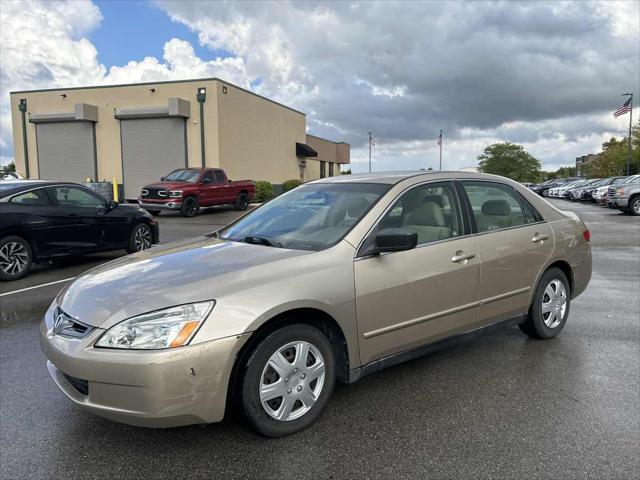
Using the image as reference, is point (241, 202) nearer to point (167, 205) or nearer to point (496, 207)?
point (167, 205)

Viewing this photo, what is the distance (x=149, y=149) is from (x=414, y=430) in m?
26.6

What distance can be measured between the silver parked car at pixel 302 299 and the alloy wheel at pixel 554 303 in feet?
0.05

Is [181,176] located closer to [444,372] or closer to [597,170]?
[444,372]

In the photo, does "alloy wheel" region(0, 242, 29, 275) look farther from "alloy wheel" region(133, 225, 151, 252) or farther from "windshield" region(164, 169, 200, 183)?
"windshield" region(164, 169, 200, 183)

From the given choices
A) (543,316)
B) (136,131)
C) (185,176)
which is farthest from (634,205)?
(136,131)

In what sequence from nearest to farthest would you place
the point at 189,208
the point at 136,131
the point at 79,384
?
1. the point at 79,384
2. the point at 189,208
3. the point at 136,131

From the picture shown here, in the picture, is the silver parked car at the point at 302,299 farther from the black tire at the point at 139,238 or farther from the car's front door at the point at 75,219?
the black tire at the point at 139,238

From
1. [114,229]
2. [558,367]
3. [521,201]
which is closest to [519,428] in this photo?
[558,367]

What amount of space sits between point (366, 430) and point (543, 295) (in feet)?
7.94

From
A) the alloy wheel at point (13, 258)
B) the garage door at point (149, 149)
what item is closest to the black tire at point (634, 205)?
the garage door at point (149, 149)

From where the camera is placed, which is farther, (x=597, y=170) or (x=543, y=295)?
(x=597, y=170)

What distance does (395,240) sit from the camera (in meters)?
3.32

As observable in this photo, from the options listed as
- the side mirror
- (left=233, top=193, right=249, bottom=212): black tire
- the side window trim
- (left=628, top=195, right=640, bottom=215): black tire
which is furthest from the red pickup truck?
(left=628, top=195, right=640, bottom=215): black tire

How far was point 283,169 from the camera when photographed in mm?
36000
